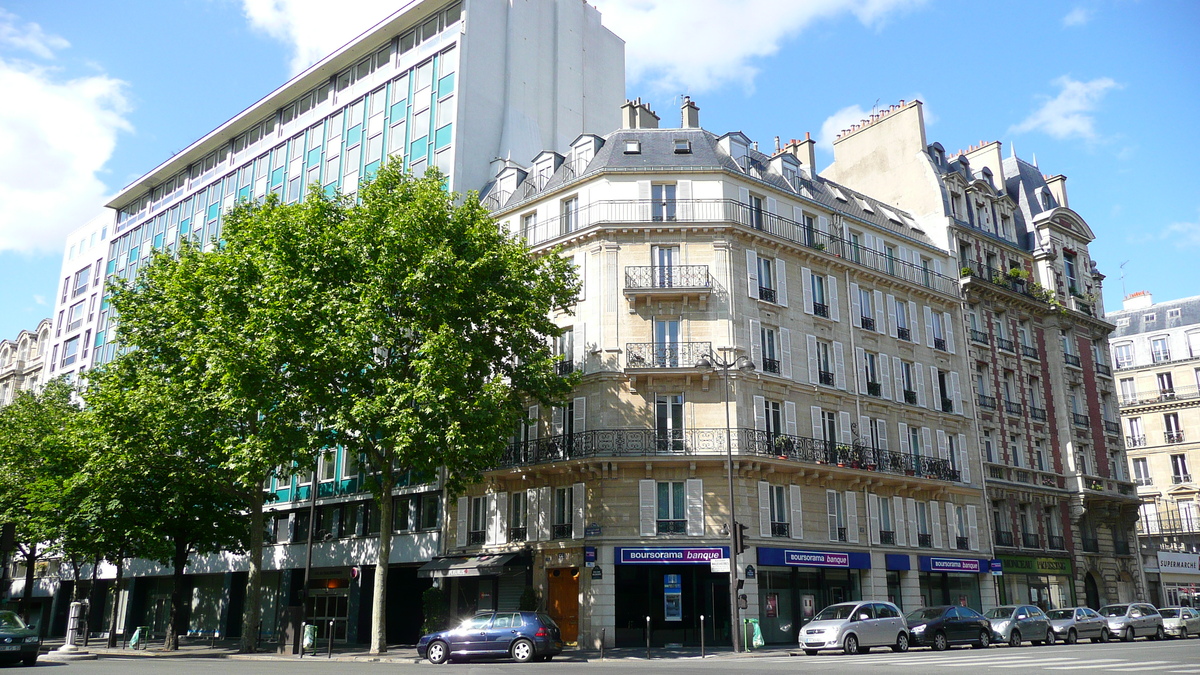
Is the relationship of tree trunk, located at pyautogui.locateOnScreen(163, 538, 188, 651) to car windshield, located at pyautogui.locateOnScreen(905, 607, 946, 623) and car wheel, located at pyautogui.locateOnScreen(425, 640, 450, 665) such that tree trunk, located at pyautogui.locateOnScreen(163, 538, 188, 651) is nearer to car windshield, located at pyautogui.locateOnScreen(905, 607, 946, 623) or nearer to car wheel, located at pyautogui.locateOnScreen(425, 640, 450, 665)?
car wheel, located at pyautogui.locateOnScreen(425, 640, 450, 665)

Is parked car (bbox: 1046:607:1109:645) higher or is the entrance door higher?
the entrance door

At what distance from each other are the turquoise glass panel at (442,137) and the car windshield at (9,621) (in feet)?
76.7

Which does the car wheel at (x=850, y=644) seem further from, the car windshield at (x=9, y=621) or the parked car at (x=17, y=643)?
the car windshield at (x=9, y=621)

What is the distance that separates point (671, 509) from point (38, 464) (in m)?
27.4

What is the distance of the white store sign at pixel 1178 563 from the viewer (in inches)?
1722

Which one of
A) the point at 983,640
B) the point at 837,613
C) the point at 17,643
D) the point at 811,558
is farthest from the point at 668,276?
the point at 17,643

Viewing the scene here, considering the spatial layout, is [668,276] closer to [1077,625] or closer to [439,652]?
[439,652]

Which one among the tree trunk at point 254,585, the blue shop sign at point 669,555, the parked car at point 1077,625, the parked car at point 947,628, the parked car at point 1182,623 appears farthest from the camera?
the parked car at point 1182,623

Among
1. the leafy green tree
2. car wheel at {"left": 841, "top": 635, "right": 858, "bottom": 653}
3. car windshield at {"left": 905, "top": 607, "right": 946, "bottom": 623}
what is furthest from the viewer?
the leafy green tree

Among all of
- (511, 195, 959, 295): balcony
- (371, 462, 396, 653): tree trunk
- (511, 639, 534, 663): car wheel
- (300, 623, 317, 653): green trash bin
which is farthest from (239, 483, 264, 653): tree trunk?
(511, 195, 959, 295): balcony

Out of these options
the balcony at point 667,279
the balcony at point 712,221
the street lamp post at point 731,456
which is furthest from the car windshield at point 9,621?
the balcony at point 712,221

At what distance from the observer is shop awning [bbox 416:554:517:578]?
93.0ft

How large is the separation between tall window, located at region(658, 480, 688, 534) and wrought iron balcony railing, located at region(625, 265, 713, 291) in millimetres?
6503

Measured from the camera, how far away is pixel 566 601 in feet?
93.2
